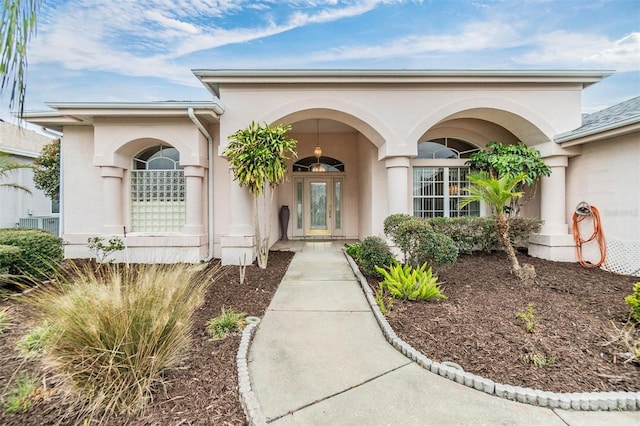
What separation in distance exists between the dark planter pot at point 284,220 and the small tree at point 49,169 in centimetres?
953

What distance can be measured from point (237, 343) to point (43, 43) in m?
3.37

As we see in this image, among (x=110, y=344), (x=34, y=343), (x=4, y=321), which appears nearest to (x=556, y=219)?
(x=110, y=344)

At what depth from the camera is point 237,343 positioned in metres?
3.29

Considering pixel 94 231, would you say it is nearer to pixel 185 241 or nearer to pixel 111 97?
pixel 185 241

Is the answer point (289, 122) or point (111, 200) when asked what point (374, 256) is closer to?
point (289, 122)

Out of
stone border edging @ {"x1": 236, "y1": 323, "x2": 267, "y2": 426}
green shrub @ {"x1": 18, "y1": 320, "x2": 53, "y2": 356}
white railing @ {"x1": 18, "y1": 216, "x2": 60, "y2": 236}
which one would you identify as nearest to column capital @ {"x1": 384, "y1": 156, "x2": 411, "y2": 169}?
stone border edging @ {"x1": 236, "y1": 323, "x2": 267, "y2": 426}

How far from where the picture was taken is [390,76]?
6.98m

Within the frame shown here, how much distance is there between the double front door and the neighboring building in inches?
446

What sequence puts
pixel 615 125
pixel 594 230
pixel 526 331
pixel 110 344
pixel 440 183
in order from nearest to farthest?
pixel 110 344, pixel 526 331, pixel 615 125, pixel 594 230, pixel 440 183

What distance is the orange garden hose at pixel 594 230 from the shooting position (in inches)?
259

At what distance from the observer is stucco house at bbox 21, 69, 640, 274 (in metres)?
6.86

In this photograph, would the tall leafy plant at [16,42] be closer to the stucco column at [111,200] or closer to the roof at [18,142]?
the stucco column at [111,200]

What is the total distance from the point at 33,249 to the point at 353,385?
6.95m

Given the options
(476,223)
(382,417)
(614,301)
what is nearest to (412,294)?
(382,417)
